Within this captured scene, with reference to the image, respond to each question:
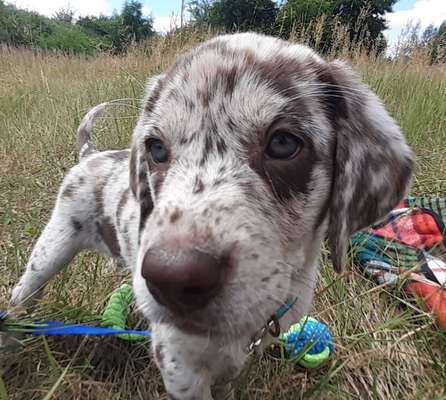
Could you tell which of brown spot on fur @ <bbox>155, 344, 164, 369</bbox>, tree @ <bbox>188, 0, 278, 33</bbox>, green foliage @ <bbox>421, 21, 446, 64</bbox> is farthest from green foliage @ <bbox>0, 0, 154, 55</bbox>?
brown spot on fur @ <bbox>155, 344, 164, 369</bbox>

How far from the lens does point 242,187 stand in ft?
5.08

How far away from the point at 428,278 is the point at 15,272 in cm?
250

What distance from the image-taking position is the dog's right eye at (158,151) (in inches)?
70.8

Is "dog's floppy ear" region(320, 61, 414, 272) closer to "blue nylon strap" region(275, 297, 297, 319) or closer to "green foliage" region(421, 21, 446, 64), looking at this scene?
"blue nylon strap" region(275, 297, 297, 319)

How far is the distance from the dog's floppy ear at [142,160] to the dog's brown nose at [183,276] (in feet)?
2.63

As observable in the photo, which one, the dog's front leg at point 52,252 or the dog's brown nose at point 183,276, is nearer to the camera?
the dog's brown nose at point 183,276

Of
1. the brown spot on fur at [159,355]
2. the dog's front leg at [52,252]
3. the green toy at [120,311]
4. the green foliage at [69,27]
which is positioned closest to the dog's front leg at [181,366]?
the brown spot on fur at [159,355]

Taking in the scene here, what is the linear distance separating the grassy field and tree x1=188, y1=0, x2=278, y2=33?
855mm

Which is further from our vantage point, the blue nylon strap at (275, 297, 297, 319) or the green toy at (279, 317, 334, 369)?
the green toy at (279, 317, 334, 369)

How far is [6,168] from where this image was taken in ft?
15.6

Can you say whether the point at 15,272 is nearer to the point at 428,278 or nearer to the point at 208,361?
the point at 208,361

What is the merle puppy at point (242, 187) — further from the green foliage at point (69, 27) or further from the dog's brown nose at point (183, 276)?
the green foliage at point (69, 27)

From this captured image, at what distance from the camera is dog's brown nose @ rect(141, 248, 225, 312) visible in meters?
1.16

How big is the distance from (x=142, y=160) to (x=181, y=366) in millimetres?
861
